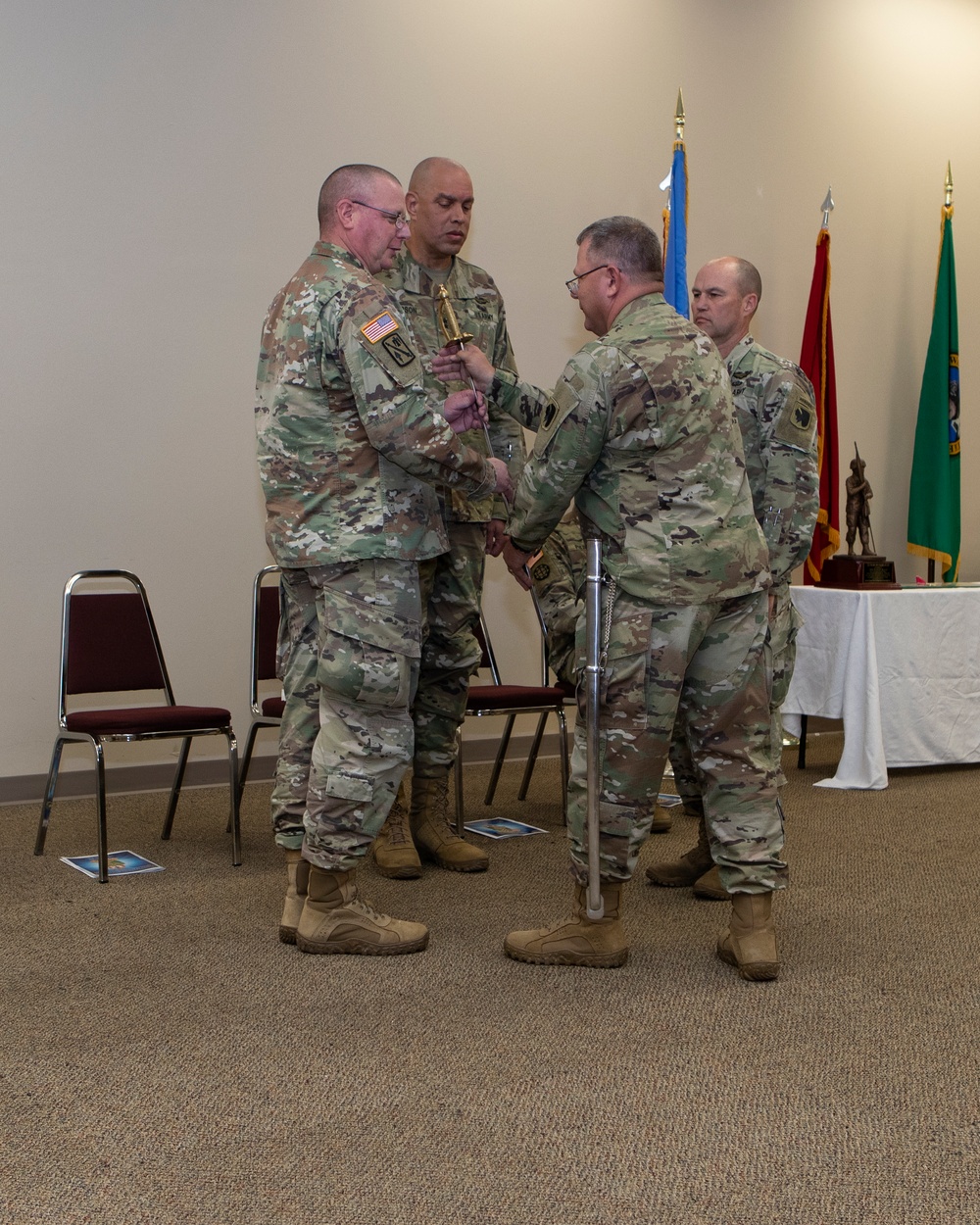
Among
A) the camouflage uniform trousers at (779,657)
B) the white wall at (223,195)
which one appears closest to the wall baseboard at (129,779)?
the white wall at (223,195)

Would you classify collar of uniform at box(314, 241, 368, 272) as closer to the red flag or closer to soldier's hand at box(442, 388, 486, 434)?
soldier's hand at box(442, 388, 486, 434)

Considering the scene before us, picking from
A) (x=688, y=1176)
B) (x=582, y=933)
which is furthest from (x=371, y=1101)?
(x=582, y=933)

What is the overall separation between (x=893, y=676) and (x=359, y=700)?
3.01 meters

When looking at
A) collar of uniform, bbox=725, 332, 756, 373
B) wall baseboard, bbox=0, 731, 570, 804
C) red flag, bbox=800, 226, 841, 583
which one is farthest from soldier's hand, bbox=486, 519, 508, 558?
red flag, bbox=800, 226, 841, 583

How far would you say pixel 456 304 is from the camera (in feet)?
12.2

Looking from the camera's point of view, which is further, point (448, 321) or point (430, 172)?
point (430, 172)

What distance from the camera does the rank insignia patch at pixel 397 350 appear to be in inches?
108

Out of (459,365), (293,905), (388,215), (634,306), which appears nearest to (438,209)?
(459,365)

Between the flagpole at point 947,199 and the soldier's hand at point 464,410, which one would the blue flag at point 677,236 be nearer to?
the flagpole at point 947,199

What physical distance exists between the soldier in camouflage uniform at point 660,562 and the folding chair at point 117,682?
4.90 feet

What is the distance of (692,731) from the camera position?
276 centimetres

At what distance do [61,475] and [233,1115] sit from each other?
325 cm

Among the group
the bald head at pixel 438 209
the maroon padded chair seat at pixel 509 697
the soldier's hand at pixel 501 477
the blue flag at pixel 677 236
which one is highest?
the blue flag at pixel 677 236

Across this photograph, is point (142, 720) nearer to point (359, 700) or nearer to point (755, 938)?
point (359, 700)
